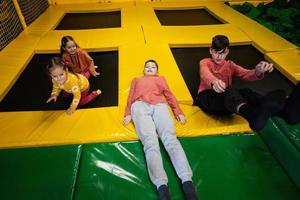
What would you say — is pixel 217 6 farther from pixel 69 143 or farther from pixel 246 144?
pixel 69 143

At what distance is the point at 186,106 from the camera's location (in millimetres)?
2242

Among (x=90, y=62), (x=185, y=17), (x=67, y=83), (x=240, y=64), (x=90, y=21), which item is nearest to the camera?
(x=67, y=83)

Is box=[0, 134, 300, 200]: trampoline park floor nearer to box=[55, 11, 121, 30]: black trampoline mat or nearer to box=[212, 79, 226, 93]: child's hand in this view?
box=[212, 79, 226, 93]: child's hand

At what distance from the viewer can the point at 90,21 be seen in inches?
177

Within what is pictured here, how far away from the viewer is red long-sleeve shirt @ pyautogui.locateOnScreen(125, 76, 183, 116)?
6.67 ft

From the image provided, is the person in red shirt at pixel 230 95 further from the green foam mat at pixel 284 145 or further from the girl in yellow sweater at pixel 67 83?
the girl in yellow sweater at pixel 67 83

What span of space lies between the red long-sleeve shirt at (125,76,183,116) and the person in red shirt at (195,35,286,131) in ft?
Answer: 0.79

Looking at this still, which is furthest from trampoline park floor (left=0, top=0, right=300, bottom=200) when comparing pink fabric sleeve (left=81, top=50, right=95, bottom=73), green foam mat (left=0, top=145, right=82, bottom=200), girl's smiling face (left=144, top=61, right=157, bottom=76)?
girl's smiling face (left=144, top=61, right=157, bottom=76)

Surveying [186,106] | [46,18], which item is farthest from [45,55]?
[186,106]

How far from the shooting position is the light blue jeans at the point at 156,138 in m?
1.56

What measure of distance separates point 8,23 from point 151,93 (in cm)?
267

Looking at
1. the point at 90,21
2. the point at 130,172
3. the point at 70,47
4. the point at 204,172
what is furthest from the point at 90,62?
the point at 90,21

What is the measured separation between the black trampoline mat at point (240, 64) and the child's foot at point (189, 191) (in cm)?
106

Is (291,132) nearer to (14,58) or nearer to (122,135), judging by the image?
(122,135)
